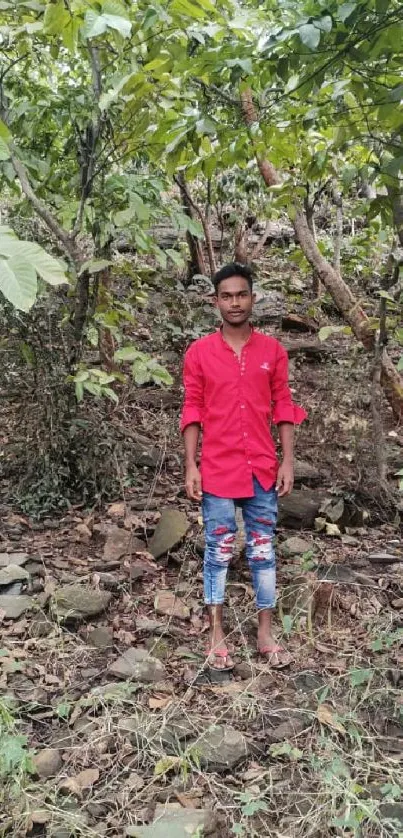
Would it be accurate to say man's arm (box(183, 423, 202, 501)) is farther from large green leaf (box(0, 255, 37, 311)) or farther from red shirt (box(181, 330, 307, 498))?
large green leaf (box(0, 255, 37, 311))

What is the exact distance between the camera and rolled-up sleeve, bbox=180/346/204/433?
113 inches

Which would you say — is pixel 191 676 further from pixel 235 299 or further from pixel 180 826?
pixel 235 299

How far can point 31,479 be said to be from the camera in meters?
4.25

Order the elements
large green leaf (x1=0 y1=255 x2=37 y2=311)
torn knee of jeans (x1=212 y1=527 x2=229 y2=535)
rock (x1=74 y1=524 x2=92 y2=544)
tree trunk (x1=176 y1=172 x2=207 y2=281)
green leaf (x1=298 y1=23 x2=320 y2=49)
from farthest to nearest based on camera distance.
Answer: tree trunk (x1=176 y1=172 x2=207 y2=281) → rock (x1=74 y1=524 x2=92 y2=544) → torn knee of jeans (x1=212 y1=527 x2=229 y2=535) → green leaf (x1=298 y1=23 x2=320 y2=49) → large green leaf (x1=0 y1=255 x2=37 y2=311)

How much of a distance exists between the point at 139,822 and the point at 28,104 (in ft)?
11.2

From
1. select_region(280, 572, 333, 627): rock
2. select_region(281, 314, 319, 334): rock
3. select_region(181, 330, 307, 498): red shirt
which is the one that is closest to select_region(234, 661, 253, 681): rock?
select_region(280, 572, 333, 627): rock

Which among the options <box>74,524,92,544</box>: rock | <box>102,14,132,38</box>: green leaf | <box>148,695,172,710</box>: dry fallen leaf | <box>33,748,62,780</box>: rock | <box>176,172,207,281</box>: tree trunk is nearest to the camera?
<box>102,14,132,38</box>: green leaf

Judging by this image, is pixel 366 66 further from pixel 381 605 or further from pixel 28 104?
pixel 381 605

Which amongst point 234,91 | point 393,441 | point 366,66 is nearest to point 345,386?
point 393,441

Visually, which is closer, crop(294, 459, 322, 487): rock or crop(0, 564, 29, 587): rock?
crop(0, 564, 29, 587): rock

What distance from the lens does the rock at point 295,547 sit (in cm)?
377

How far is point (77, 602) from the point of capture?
3.16 metres

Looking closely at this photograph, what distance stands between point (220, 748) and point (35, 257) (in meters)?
1.81

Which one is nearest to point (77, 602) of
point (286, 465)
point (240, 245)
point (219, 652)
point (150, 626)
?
point (150, 626)
